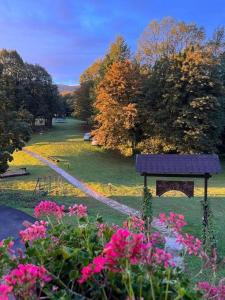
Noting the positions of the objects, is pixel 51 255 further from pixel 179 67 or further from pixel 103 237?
pixel 179 67

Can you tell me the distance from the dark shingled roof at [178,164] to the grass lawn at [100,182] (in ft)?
8.11

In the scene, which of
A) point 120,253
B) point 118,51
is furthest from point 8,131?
point 118,51

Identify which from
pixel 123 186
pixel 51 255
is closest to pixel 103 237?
pixel 51 255

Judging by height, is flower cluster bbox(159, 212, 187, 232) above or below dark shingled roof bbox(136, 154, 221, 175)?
above

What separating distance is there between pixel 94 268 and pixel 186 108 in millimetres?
30428

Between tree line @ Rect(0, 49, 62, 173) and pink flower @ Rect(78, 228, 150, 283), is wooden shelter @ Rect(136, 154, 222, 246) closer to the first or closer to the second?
pink flower @ Rect(78, 228, 150, 283)

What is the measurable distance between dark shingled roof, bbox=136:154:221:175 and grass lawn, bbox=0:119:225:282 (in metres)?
2.47

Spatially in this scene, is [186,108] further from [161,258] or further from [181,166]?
[161,258]

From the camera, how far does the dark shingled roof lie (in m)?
10.8

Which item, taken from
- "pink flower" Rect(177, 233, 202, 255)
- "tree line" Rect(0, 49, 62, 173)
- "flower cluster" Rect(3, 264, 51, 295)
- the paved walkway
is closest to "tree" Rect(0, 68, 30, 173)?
the paved walkway

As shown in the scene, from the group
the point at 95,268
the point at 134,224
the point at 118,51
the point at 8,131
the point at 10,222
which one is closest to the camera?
the point at 95,268

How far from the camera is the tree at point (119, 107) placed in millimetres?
32188

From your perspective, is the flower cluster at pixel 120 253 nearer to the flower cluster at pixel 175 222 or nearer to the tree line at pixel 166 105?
the flower cluster at pixel 175 222

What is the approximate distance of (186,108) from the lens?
103ft
